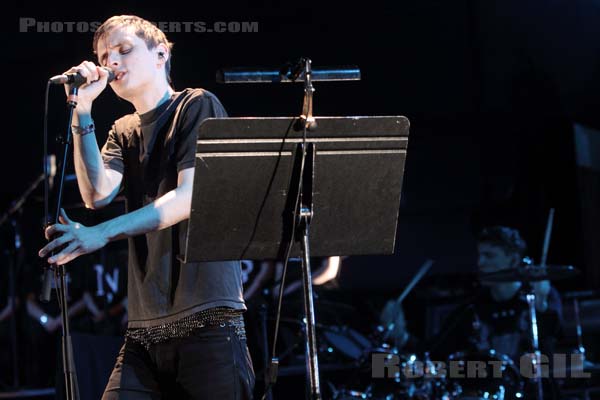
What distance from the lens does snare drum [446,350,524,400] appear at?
5.60 m

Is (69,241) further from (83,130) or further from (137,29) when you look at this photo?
(137,29)

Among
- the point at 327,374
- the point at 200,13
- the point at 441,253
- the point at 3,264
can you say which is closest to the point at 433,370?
the point at 327,374

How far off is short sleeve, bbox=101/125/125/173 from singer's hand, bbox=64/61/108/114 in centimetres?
32

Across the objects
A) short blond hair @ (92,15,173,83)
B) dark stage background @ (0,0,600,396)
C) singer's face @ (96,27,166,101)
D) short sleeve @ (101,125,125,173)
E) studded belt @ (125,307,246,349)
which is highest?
dark stage background @ (0,0,600,396)

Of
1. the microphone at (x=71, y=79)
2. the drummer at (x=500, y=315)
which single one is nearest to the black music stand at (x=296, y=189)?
the microphone at (x=71, y=79)

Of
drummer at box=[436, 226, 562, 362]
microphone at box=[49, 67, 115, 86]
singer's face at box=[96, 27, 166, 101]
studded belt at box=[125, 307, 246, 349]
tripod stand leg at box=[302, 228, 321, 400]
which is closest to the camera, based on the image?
tripod stand leg at box=[302, 228, 321, 400]

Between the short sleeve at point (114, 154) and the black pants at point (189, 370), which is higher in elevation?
the short sleeve at point (114, 154)

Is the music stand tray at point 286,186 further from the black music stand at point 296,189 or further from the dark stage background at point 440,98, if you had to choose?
the dark stage background at point 440,98

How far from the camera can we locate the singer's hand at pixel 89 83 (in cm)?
250

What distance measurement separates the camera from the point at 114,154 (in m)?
2.89

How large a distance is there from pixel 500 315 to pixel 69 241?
15.2 feet

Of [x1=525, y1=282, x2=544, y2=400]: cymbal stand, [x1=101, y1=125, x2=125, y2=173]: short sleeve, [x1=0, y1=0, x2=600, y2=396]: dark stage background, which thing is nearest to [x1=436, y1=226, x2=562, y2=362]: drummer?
[x1=525, y1=282, x2=544, y2=400]: cymbal stand

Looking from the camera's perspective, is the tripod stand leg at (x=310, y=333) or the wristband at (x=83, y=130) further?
the wristband at (x=83, y=130)

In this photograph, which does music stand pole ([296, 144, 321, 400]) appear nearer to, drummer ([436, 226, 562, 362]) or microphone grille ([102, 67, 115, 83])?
microphone grille ([102, 67, 115, 83])
